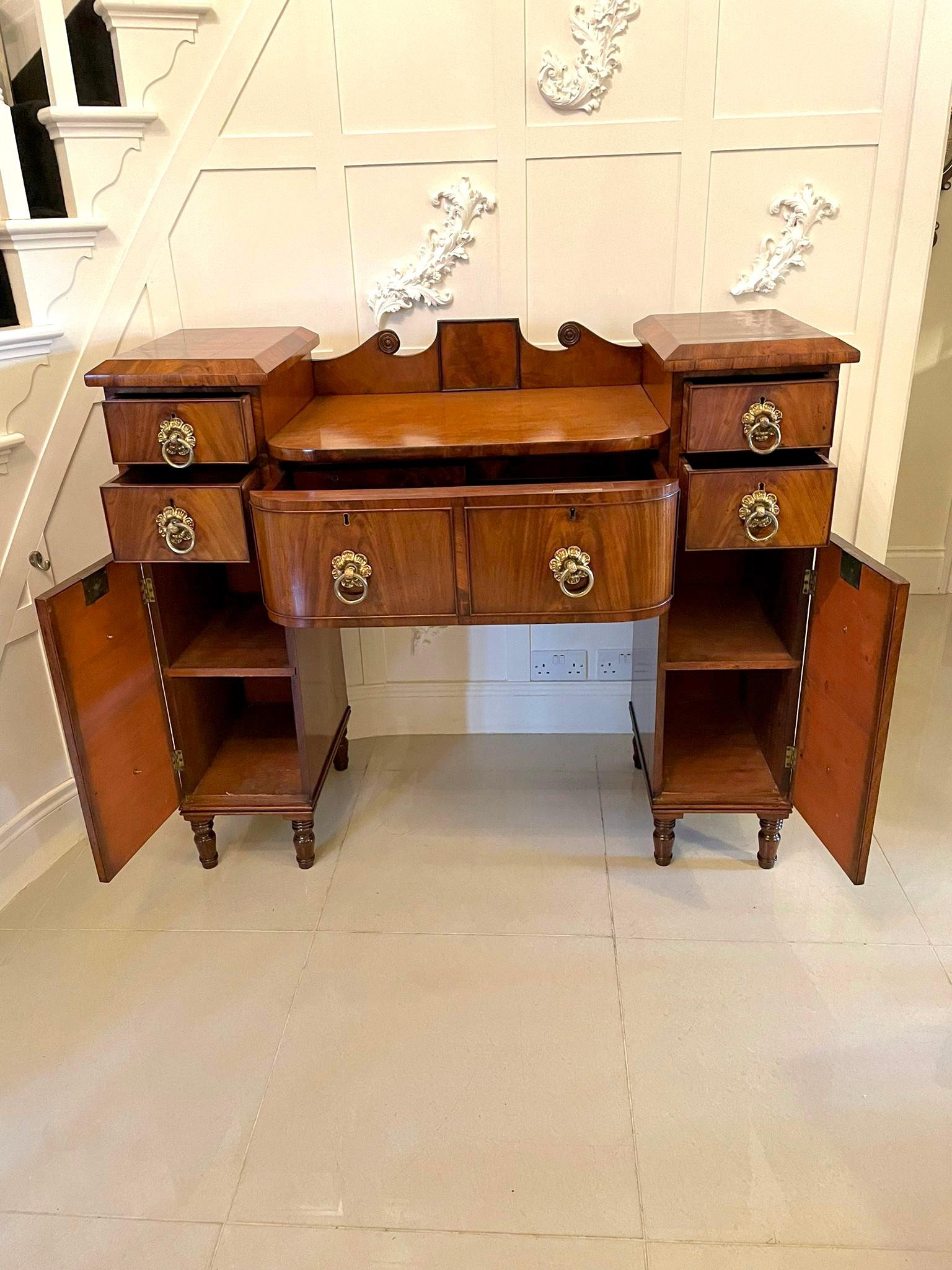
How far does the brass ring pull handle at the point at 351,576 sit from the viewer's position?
1356 millimetres

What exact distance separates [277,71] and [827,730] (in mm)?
1611

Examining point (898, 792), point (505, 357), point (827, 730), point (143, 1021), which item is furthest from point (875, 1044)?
point (505, 357)

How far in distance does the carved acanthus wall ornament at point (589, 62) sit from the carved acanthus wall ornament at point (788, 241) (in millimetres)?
409

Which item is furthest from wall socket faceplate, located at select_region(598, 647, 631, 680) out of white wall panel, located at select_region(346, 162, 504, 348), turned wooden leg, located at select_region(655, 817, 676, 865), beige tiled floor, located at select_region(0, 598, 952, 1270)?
white wall panel, located at select_region(346, 162, 504, 348)

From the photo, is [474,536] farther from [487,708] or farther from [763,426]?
[487,708]

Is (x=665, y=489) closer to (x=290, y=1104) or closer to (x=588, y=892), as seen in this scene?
(x=588, y=892)

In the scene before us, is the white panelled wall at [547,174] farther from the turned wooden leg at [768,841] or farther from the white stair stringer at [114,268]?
the turned wooden leg at [768,841]

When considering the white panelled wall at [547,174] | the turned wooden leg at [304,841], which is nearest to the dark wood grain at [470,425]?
the white panelled wall at [547,174]

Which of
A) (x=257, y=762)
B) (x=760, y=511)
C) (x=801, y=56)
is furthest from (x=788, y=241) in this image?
(x=257, y=762)

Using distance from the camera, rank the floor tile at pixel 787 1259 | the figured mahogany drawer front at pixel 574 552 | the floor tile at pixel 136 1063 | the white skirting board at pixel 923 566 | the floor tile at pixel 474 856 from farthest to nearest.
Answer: the white skirting board at pixel 923 566 < the floor tile at pixel 474 856 < the figured mahogany drawer front at pixel 574 552 < the floor tile at pixel 136 1063 < the floor tile at pixel 787 1259

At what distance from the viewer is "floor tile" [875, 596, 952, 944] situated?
1.66m

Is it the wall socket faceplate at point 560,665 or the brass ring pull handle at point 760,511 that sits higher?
the brass ring pull handle at point 760,511

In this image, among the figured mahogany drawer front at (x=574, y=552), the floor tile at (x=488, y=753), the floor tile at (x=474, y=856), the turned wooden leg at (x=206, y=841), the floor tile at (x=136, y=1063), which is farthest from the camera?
the floor tile at (x=488, y=753)

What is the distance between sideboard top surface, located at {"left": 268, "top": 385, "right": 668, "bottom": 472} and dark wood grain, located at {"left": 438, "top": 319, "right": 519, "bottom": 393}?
25mm
